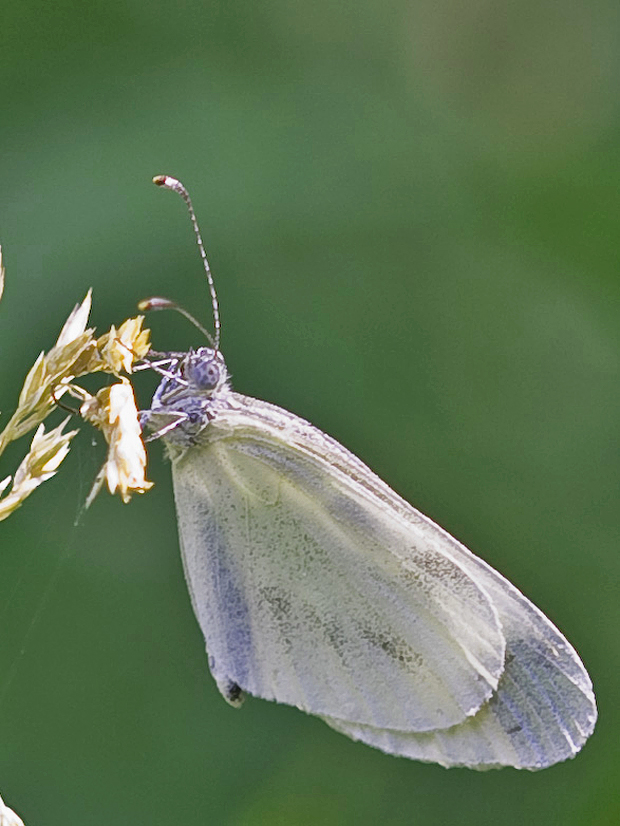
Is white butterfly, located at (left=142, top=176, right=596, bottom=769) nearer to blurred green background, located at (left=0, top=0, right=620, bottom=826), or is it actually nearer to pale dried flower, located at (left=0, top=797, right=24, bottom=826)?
blurred green background, located at (left=0, top=0, right=620, bottom=826)

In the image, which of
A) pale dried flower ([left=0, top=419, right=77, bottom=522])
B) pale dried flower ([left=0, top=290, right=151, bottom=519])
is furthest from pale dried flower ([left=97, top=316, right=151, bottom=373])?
pale dried flower ([left=0, top=419, right=77, bottom=522])

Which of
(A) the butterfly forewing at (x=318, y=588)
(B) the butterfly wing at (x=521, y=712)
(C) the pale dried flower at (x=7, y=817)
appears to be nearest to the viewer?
(C) the pale dried flower at (x=7, y=817)

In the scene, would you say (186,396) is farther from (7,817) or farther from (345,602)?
(7,817)

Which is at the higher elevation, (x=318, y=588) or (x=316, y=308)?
(x=316, y=308)

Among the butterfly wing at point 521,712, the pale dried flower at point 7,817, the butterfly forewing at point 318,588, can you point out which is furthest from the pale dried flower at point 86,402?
the butterfly wing at point 521,712

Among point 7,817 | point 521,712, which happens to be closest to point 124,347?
point 7,817

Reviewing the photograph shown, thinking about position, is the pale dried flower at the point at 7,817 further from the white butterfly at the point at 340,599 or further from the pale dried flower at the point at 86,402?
the white butterfly at the point at 340,599

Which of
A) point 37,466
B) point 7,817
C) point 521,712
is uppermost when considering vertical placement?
point 37,466
